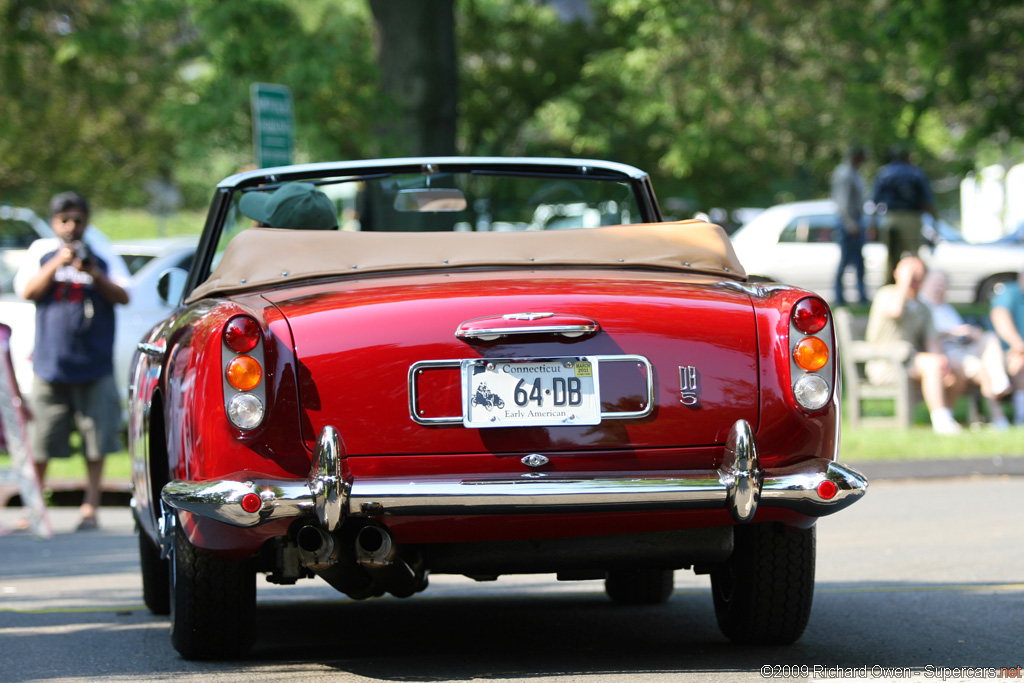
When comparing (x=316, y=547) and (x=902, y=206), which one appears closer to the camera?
(x=316, y=547)

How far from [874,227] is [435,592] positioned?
60.7 feet

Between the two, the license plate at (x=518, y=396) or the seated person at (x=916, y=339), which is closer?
the license plate at (x=518, y=396)

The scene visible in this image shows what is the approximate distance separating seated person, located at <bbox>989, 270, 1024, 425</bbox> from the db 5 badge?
9.47 meters

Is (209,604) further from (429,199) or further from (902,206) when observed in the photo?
(902,206)

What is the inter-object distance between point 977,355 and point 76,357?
25.2ft

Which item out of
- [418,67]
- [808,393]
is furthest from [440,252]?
[418,67]

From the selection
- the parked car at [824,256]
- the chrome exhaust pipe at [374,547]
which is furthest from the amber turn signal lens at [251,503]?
the parked car at [824,256]

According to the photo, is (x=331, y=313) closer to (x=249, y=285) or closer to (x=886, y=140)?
(x=249, y=285)

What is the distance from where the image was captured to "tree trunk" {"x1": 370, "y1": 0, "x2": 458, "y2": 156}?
52.9ft

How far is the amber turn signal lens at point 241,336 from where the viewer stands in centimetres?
418

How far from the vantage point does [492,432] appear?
4137 mm

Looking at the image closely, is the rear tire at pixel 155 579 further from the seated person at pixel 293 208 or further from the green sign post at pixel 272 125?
the green sign post at pixel 272 125

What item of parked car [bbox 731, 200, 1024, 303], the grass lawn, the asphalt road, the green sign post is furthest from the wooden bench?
the grass lawn

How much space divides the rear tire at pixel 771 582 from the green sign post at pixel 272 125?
8072 mm
